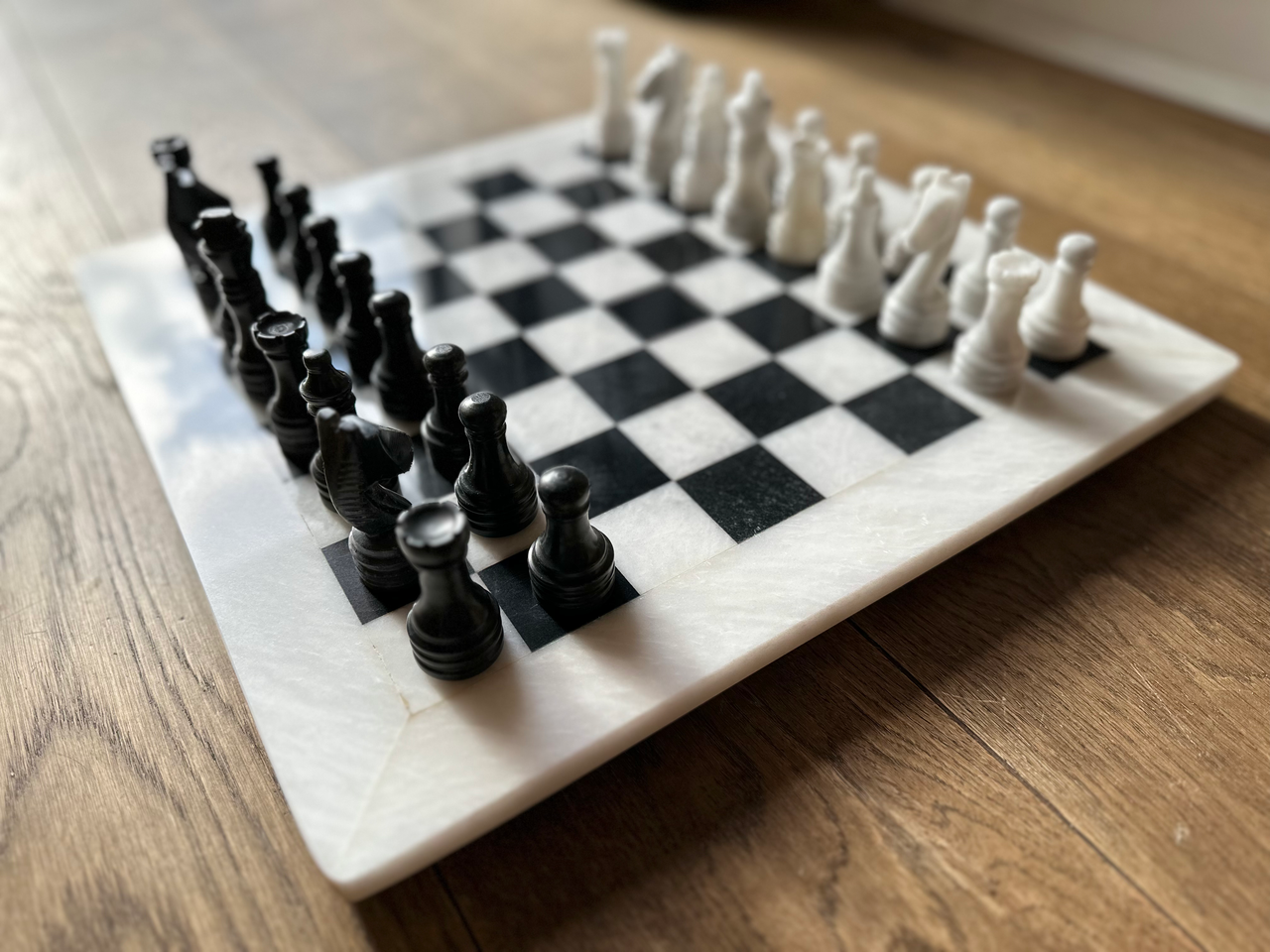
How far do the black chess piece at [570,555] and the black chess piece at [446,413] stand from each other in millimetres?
192

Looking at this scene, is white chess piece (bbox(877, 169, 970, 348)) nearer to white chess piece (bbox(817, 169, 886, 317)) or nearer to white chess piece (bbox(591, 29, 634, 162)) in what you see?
white chess piece (bbox(817, 169, 886, 317))

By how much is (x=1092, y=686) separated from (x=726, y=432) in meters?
0.51

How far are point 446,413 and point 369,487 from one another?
20cm

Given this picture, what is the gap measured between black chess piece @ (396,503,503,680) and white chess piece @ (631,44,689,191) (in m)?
1.08

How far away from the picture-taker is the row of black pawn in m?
0.87

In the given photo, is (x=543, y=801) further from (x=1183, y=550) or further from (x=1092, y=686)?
(x=1183, y=550)

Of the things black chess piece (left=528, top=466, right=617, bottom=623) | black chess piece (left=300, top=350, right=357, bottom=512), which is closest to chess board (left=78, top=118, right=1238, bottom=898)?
black chess piece (left=528, top=466, right=617, bottom=623)

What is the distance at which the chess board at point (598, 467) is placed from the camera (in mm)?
851

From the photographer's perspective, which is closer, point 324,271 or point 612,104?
point 324,271

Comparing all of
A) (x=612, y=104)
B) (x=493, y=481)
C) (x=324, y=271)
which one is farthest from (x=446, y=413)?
(x=612, y=104)

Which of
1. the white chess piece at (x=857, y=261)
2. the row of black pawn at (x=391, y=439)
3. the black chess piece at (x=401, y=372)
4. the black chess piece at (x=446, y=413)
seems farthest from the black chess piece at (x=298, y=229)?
the white chess piece at (x=857, y=261)

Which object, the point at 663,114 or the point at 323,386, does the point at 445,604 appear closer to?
the point at 323,386

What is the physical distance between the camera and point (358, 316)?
4.06 ft

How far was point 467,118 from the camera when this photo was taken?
2.14 m
